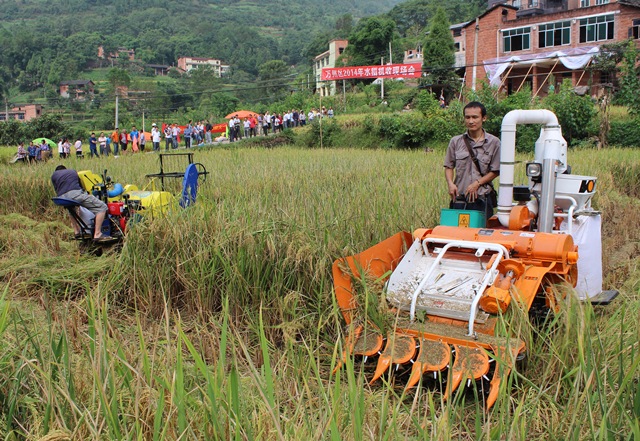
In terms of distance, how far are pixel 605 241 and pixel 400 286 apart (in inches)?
146

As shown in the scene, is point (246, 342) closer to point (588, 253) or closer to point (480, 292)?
point (480, 292)

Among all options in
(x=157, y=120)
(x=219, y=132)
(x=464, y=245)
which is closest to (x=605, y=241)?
(x=464, y=245)

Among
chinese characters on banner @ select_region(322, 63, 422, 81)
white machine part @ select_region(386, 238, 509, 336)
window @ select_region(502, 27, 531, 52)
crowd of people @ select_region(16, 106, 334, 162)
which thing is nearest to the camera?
white machine part @ select_region(386, 238, 509, 336)

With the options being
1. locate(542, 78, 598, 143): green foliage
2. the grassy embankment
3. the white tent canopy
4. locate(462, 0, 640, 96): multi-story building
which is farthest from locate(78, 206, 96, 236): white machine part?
the white tent canopy

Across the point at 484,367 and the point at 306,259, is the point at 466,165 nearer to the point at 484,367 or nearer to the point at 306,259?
the point at 306,259

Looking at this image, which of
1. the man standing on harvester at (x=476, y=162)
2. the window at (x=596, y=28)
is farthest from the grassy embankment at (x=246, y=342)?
the window at (x=596, y=28)

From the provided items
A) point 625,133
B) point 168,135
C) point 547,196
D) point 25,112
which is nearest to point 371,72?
point 168,135

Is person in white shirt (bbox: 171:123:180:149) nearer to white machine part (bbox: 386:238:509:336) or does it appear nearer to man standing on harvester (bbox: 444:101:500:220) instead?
man standing on harvester (bbox: 444:101:500:220)

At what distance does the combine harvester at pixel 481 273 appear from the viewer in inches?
106

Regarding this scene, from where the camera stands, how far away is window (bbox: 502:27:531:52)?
117 feet

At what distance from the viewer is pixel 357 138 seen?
24.4m

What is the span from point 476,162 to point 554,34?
36091mm

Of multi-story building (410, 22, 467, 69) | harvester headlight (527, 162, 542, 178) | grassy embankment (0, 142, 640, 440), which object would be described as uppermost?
multi-story building (410, 22, 467, 69)

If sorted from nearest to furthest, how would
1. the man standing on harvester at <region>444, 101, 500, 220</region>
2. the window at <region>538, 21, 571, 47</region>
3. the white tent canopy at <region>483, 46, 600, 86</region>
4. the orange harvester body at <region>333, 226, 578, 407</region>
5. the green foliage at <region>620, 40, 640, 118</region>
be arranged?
the orange harvester body at <region>333, 226, 578, 407</region> < the man standing on harvester at <region>444, 101, 500, 220</region> < the green foliage at <region>620, 40, 640, 118</region> < the white tent canopy at <region>483, 46, 600, 86</region> < the window at <region>538, 21, 571, 47</region>
